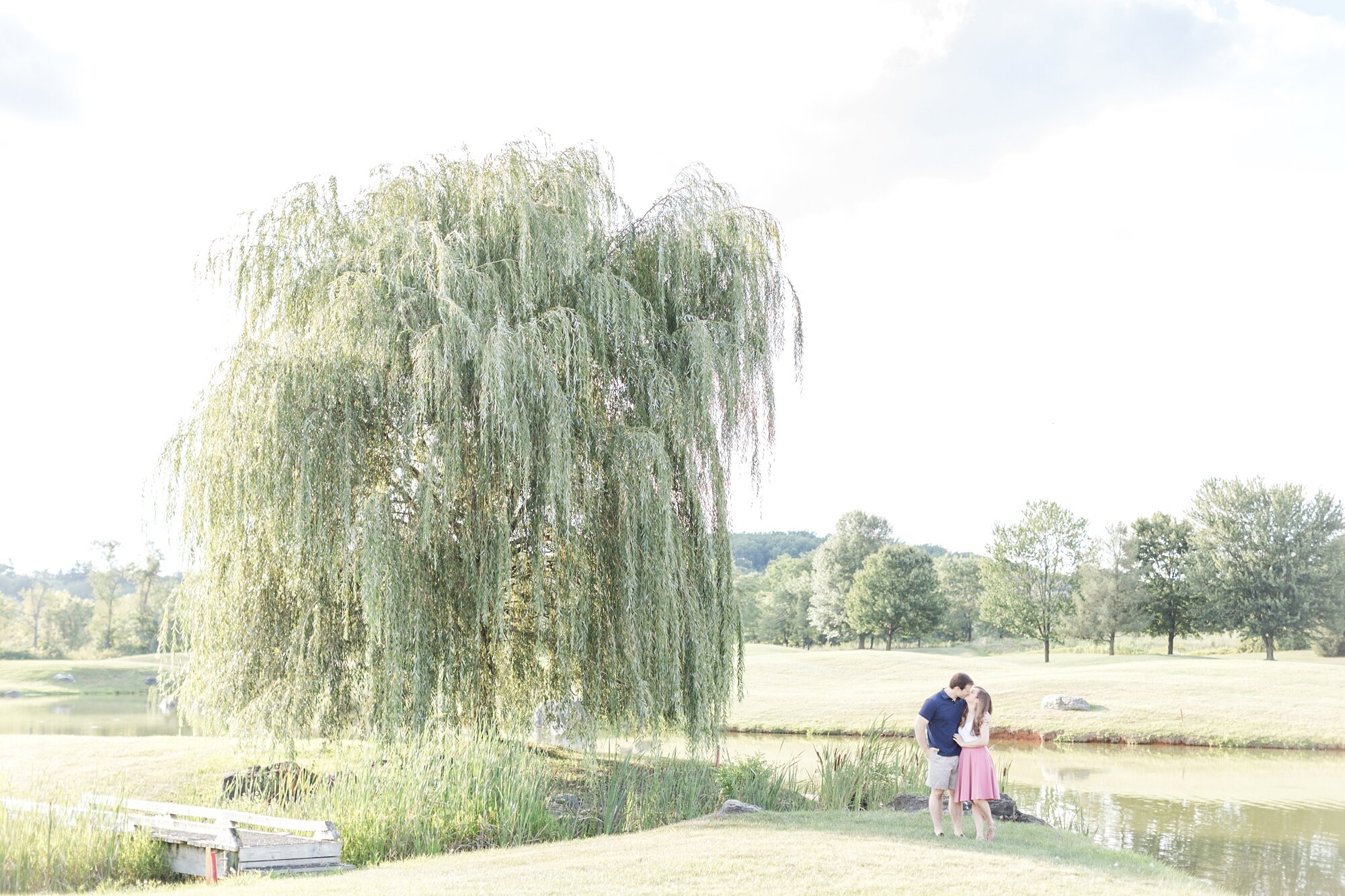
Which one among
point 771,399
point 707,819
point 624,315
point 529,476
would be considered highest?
point 624,315

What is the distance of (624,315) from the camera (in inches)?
456

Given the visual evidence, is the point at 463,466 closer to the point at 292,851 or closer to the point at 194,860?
the point at 292,851

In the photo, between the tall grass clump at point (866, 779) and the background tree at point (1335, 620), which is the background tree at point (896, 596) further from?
the tall grass clump at point (866, 779)

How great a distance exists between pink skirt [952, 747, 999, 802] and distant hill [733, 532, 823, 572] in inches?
4689

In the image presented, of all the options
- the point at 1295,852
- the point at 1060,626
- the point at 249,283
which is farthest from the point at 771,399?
the point at 1060,626

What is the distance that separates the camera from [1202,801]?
16.2 m

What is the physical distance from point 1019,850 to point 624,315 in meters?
7.22

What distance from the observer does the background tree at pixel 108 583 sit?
5752 centimetres

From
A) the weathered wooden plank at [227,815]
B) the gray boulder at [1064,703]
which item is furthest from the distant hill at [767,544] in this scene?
the weathered wooden plank at [227,815]

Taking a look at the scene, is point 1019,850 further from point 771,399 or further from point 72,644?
point 72,644

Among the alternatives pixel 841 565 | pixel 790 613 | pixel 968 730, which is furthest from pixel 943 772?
pixel 790 613

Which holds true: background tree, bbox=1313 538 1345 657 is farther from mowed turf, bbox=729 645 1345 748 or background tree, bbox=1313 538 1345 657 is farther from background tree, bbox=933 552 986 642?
background tree, bbox=933 552 986 642

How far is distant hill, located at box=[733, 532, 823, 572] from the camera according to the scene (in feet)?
424

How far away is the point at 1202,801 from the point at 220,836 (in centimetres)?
1574
